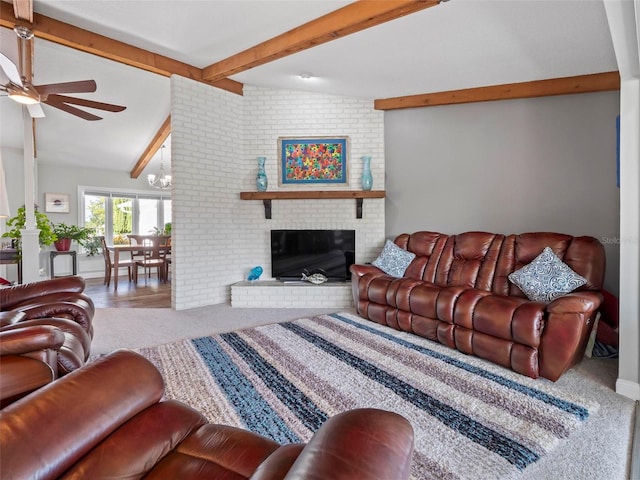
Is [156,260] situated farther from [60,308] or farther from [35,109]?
[60,308]

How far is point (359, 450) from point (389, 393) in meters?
1.47

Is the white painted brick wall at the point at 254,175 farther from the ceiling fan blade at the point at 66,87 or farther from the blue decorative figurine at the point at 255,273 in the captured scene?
the ceiling fan blade at the point at 66,87

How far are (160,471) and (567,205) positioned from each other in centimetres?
412

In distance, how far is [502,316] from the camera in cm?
228

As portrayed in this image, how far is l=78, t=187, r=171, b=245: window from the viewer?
6.81 m

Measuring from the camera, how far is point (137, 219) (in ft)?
24.5

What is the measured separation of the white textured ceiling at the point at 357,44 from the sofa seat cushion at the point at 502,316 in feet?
7.29

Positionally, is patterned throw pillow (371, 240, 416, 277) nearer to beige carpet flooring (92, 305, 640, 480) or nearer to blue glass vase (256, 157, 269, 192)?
beige carpet flooring (92, 305, 640, 480)

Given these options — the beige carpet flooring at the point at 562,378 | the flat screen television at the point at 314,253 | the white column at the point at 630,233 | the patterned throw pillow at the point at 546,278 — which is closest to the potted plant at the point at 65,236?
the beige carpet flooring at the point at 562,378

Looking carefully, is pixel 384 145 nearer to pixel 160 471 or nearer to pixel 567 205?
pixel 567 205

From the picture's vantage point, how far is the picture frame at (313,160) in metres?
4.41

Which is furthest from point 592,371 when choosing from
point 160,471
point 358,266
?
point 160,471

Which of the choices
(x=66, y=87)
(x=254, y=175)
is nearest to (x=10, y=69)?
(x=66, y=87)

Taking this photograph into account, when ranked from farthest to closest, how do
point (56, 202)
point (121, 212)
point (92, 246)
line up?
point (121, 212) → point (92, 246) → point (56, 202)
